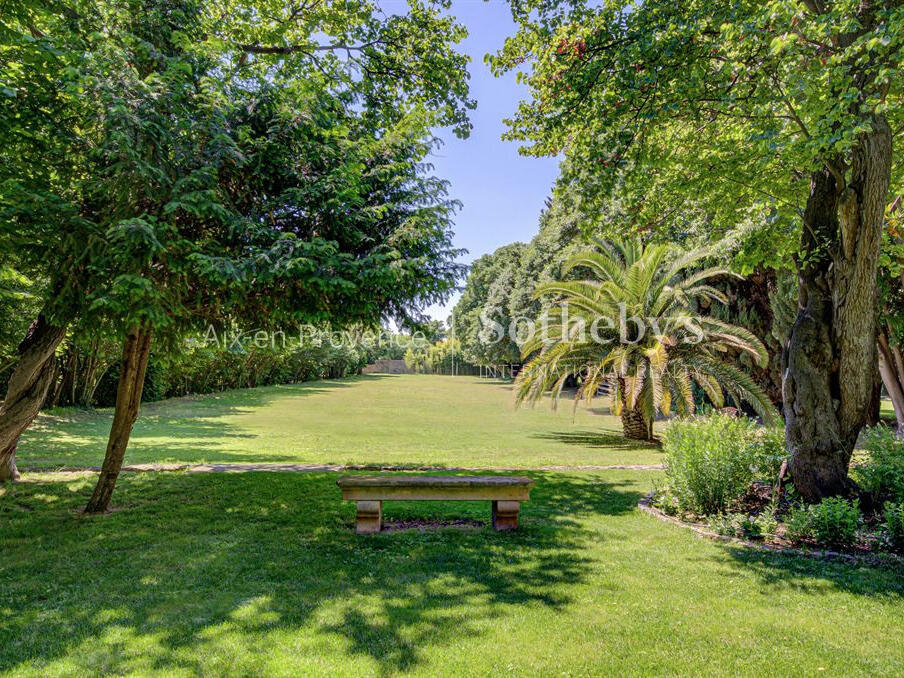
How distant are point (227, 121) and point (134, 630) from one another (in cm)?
476

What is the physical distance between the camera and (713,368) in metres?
11.3

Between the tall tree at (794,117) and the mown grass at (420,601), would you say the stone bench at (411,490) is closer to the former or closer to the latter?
the mown grass at (420,601)

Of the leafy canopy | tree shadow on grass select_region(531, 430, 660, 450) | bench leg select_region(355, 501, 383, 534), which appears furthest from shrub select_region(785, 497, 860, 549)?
tree shadow on grass select_region(531, 430, 660, 450)

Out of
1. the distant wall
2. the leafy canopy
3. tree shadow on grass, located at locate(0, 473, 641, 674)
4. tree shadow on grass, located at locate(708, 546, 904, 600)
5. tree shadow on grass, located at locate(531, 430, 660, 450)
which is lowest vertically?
tree shadow on grass, located at locate(0, 473, 641, 674)

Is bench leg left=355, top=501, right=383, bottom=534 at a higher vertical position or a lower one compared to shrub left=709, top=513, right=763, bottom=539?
lower

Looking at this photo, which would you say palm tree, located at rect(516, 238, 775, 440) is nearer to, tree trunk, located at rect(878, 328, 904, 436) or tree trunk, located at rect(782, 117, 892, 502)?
tree trunk, located at rect(878, 328, 904, 436)

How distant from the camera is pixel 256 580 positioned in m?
3.63

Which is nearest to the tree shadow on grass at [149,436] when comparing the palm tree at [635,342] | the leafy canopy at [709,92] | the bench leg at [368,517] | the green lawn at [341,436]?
the green lawn at [341,436]

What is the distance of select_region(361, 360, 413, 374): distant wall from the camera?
71.1 meters

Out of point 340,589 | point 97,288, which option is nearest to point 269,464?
point 97,288

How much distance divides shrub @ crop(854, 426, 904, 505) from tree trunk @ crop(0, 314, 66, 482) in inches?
359

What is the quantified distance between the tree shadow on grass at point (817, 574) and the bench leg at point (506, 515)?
1.90 meters

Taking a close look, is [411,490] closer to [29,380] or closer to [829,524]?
[829,524]

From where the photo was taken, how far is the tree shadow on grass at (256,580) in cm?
270
